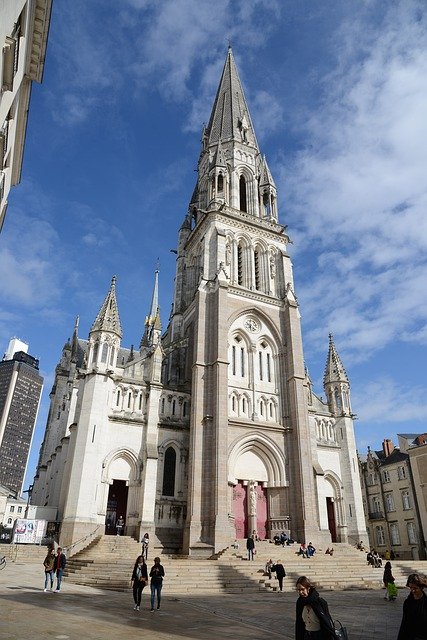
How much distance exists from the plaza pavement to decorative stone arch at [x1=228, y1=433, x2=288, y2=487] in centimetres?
1193

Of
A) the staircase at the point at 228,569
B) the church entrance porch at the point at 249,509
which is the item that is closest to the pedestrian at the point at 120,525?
the staircase at the point at 228,569

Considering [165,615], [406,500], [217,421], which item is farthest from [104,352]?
[406,500]

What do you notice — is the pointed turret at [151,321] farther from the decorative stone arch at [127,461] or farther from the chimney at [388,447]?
the chimney at [388,447]

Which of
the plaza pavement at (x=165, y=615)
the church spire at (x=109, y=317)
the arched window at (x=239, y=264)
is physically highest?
the arched window at (x=239, y=264)

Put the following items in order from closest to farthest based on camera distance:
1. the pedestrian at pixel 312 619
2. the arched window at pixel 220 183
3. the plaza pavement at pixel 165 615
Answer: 1. the pedestrian at pixel 312 619
2. the plaza pavement at pixel 165 615
3. the arched window at pixel 220 183

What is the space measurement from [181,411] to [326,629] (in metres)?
25.5

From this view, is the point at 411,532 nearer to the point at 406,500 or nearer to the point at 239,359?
the point at 406,500

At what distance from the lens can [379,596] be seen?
56.8 feet

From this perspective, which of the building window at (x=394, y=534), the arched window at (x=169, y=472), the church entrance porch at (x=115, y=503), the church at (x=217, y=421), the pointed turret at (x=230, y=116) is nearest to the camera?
the church at (x=217, y=421)

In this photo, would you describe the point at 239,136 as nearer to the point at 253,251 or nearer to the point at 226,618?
the point at 253,251

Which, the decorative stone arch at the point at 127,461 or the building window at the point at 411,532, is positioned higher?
the decorative stone arch at the point at 127,461

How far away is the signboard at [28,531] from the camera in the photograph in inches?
934

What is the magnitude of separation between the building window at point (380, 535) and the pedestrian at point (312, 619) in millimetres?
46068

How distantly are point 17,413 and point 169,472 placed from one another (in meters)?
153
